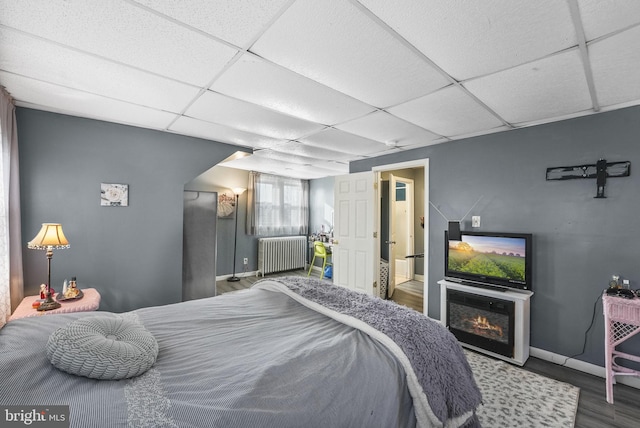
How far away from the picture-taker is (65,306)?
7.55 feet

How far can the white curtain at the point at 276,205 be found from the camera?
19.7ft

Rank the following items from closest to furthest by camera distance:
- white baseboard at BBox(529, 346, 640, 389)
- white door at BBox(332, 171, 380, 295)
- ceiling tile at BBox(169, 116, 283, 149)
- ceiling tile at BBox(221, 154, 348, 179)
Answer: white baseboard at BBox(529, 346, 640, 389)
ceiling tile at BBox(169, 116, 283, 149)
white door at BBox(332, 171, 380, 295)
ceiling tile at BBox(221, 154, 348, 179)

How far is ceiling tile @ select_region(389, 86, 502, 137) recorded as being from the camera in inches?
87.1

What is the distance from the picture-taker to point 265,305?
210cm

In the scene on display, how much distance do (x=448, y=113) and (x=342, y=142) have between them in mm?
1363

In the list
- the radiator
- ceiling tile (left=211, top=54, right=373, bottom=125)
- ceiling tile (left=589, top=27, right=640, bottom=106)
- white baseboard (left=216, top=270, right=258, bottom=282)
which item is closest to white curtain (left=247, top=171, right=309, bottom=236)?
the radiator

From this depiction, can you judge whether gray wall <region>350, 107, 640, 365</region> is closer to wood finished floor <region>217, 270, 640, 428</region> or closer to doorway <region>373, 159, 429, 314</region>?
wood finished floor <region>217, 270, 640, 428</region>

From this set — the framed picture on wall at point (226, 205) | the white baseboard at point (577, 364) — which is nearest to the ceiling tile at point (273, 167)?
the framed picture on wall at point (226, 205)

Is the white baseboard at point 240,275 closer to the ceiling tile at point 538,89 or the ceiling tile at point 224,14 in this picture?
the ceiling tile at point 224,14

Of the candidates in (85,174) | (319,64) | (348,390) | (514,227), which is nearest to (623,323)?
(514,227)

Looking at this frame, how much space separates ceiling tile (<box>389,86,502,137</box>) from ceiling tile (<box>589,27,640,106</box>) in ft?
2.38

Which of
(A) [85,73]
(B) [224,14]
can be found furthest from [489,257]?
(A) [85,73]

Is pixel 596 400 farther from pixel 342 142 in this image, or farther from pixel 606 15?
pixel 342 142

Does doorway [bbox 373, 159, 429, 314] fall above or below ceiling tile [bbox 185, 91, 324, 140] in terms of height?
below
